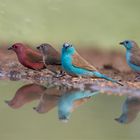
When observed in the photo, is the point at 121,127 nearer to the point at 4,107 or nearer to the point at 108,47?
the point at 4,107

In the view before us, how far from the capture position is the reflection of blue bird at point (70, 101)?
8742 millimetres

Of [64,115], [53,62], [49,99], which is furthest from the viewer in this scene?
[53,62]

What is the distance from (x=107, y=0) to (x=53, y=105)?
34.8 ft

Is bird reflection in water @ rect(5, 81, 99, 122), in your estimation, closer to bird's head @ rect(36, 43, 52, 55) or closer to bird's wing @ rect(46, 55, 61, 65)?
bird's wing @ rect(46, 55, 61, 65)

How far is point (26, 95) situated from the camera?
10055 millimetres

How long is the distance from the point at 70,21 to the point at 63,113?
973 centimetres

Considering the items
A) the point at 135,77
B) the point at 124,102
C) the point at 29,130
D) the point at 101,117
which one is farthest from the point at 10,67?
the point at 29,130

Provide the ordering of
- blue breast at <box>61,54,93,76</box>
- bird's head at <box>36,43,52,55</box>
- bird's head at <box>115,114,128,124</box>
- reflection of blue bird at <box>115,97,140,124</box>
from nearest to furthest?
bird's head at <box>115,114,128,124</box>, reflection of blue bird at <box>115,97,140,124</box>, blue breast at <box>61,54,93,76</box>, bird's head at <box>36,43,52,55</box>

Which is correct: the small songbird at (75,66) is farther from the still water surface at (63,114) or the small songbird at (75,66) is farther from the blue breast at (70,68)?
the still water surface at (63,114)

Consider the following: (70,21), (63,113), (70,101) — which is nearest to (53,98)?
(70,101)

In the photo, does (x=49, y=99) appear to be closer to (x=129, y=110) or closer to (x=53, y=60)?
(x=129, y=110)

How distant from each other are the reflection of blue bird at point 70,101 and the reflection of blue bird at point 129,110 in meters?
0.60

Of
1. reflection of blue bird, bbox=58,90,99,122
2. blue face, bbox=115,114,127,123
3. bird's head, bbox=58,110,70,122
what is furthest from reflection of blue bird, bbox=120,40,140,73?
bird's head, bbox=58,110,70,122

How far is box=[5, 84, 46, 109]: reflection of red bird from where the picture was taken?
369 inches
